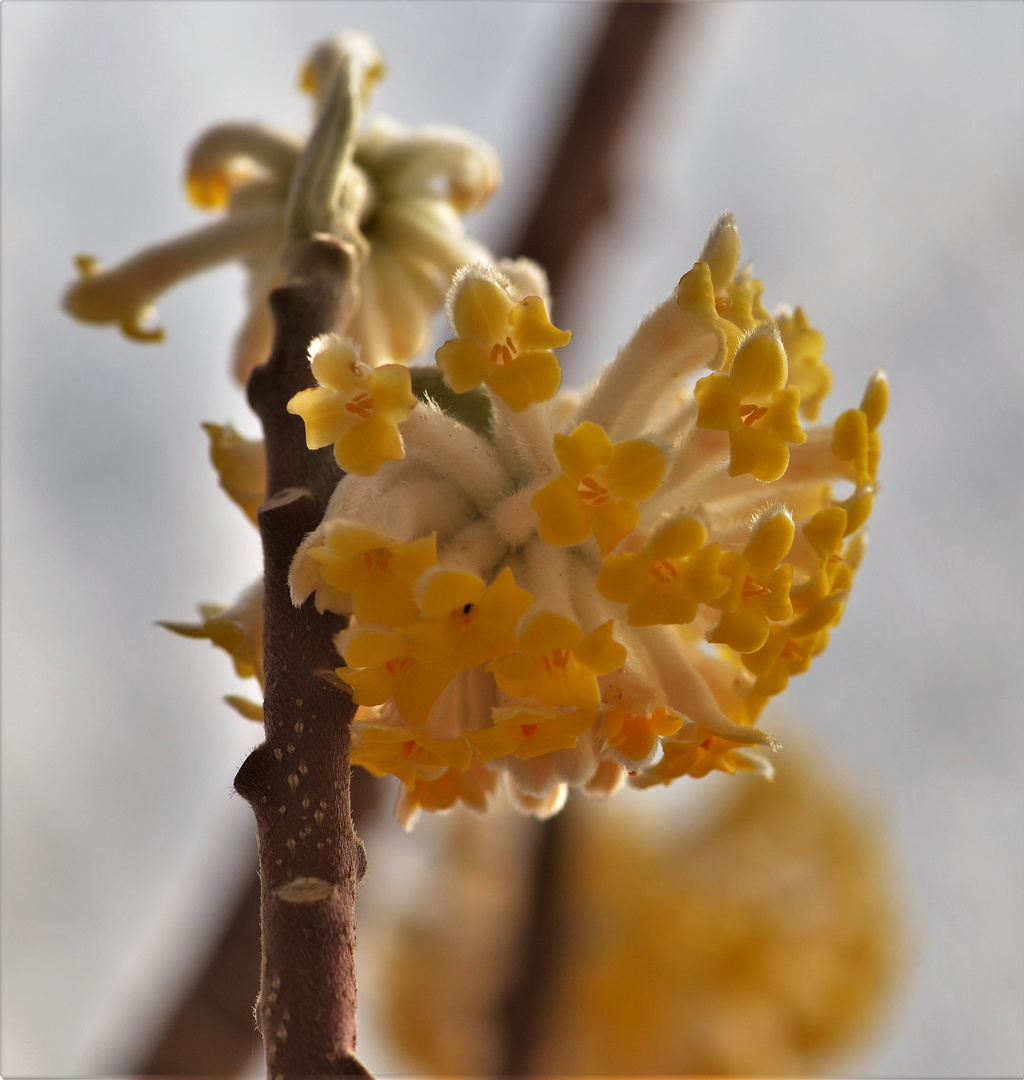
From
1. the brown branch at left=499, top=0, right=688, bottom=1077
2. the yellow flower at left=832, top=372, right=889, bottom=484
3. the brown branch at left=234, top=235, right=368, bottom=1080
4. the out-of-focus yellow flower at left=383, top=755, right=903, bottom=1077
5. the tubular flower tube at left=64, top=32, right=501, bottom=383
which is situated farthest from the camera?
the out-of-focus yellow flower at left=383, top=755, right=903, bottom=1077

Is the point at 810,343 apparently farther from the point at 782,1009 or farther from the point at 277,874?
the point at 782,1009

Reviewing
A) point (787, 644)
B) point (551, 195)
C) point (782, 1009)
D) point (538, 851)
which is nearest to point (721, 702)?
point (787, 644)

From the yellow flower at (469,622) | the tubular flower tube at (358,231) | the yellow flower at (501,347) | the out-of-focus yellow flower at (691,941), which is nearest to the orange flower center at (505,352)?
the yellow flower at (501,347)

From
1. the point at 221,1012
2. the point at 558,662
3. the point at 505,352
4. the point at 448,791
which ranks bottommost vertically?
the point at 221,1012

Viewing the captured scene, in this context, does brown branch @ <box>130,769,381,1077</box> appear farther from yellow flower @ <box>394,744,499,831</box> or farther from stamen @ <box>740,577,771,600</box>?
stamen @ <box>740,577,771,600</box>

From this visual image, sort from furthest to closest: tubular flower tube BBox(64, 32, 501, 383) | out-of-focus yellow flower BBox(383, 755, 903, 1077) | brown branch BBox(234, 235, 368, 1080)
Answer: out-of-focus yellow flower BBox(383, 755, 903, 1077) < tubular flower tube BBox(64, 32, 501, 383) < brown branch BBox(234, 235, 368, 1080)

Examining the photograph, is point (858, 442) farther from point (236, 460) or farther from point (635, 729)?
point (236, 460)

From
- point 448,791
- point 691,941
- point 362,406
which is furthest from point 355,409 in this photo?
point 691,941

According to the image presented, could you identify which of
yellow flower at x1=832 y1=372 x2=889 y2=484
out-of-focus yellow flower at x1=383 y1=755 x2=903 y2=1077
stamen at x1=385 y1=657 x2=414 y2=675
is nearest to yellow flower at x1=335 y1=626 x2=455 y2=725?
stamen at x1=385 y1=657 x2=414 y2=675
